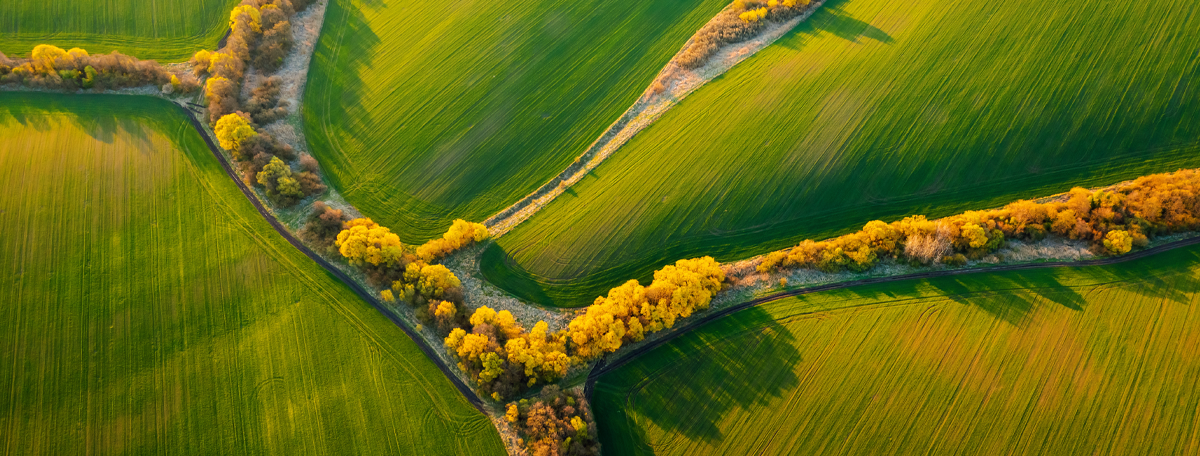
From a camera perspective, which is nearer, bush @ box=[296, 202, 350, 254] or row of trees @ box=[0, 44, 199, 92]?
bush @ box=[296, 202, 350, 254]

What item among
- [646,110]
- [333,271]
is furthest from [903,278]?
[333,271]

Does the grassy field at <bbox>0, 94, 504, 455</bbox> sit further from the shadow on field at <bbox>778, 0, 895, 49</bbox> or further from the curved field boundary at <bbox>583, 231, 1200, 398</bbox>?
the shadow on field at <bbox>778, 0, 895, 49</bbox>

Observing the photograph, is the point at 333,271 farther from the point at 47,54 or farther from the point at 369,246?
the point at 47,54

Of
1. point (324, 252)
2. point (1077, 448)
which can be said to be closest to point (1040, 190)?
point (1077, 448)

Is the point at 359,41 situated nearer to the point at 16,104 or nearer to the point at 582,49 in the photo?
the point at 582,49

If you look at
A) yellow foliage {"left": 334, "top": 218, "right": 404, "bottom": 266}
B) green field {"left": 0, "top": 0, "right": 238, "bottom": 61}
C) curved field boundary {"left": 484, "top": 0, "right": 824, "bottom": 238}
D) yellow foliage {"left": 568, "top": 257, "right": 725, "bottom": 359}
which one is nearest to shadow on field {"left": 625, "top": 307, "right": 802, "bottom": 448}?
yellow foliage {"left": 568, "top": 257, "right": 725, "bottom": 359}
